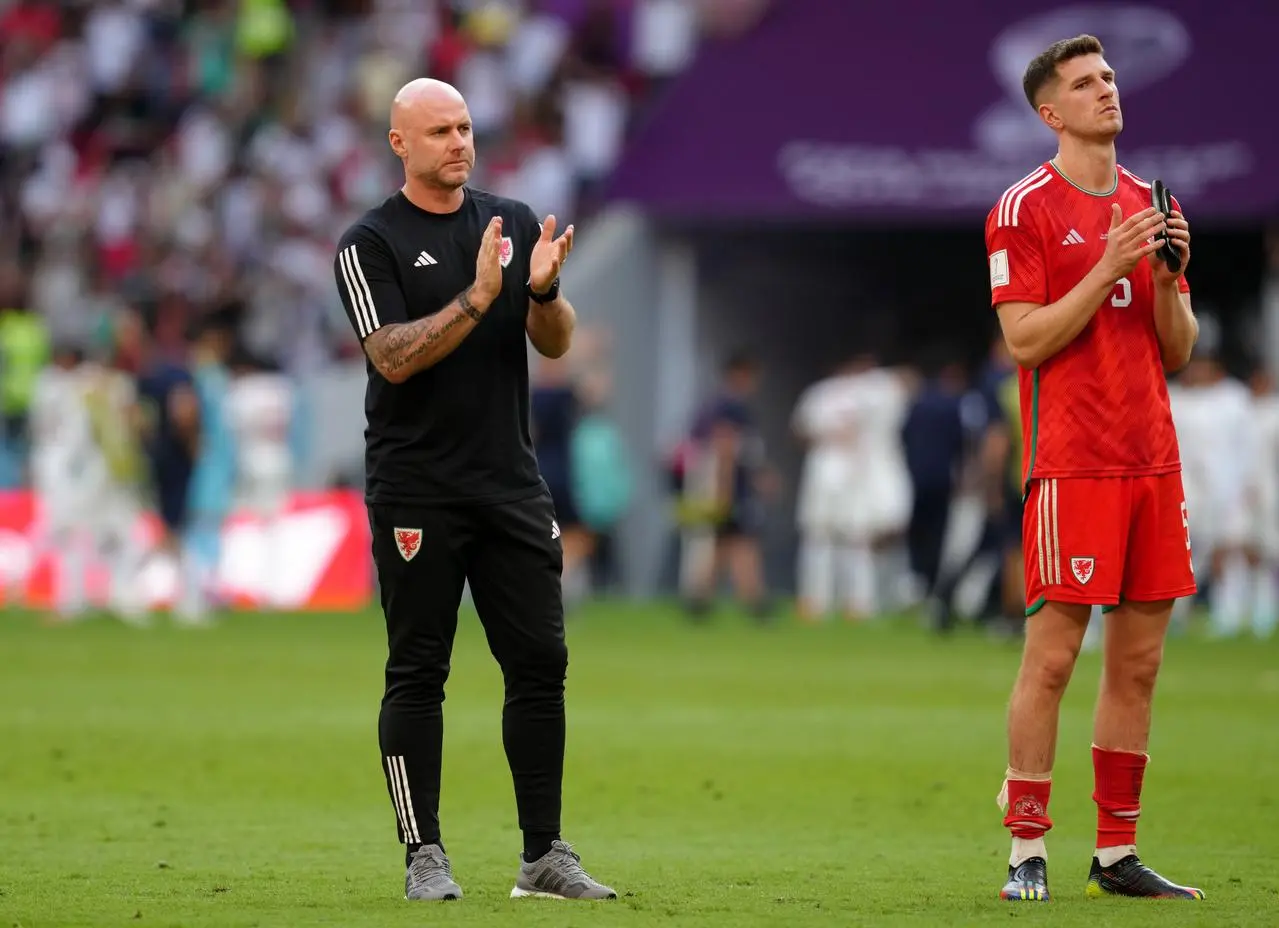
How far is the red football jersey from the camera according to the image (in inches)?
287

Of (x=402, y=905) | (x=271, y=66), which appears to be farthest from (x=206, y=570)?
(x=402, y=905)

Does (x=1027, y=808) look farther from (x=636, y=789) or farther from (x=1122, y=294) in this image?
(x=636, y=789)

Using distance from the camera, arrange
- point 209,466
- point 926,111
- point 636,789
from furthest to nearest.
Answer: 1. point 926,111
2. point 209,466
3. point 636,789

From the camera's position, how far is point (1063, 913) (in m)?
6.96

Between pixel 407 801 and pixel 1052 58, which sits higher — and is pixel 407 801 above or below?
below

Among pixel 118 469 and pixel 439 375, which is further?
pixel 118 469

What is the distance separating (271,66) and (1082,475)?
25.5 metres

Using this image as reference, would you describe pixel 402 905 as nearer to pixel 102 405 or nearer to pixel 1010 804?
pixel 1010 804

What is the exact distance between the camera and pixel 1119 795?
294 inches

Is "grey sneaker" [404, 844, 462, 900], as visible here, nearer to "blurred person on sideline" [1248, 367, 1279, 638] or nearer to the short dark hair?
the short dark hair

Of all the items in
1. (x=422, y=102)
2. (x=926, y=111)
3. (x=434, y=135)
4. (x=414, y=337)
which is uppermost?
(x=926, y=111)

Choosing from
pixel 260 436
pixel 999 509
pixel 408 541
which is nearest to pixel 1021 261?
pixel 408 541

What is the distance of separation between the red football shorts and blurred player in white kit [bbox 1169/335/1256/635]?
14159mm

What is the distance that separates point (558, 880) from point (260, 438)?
1628 centimetres
